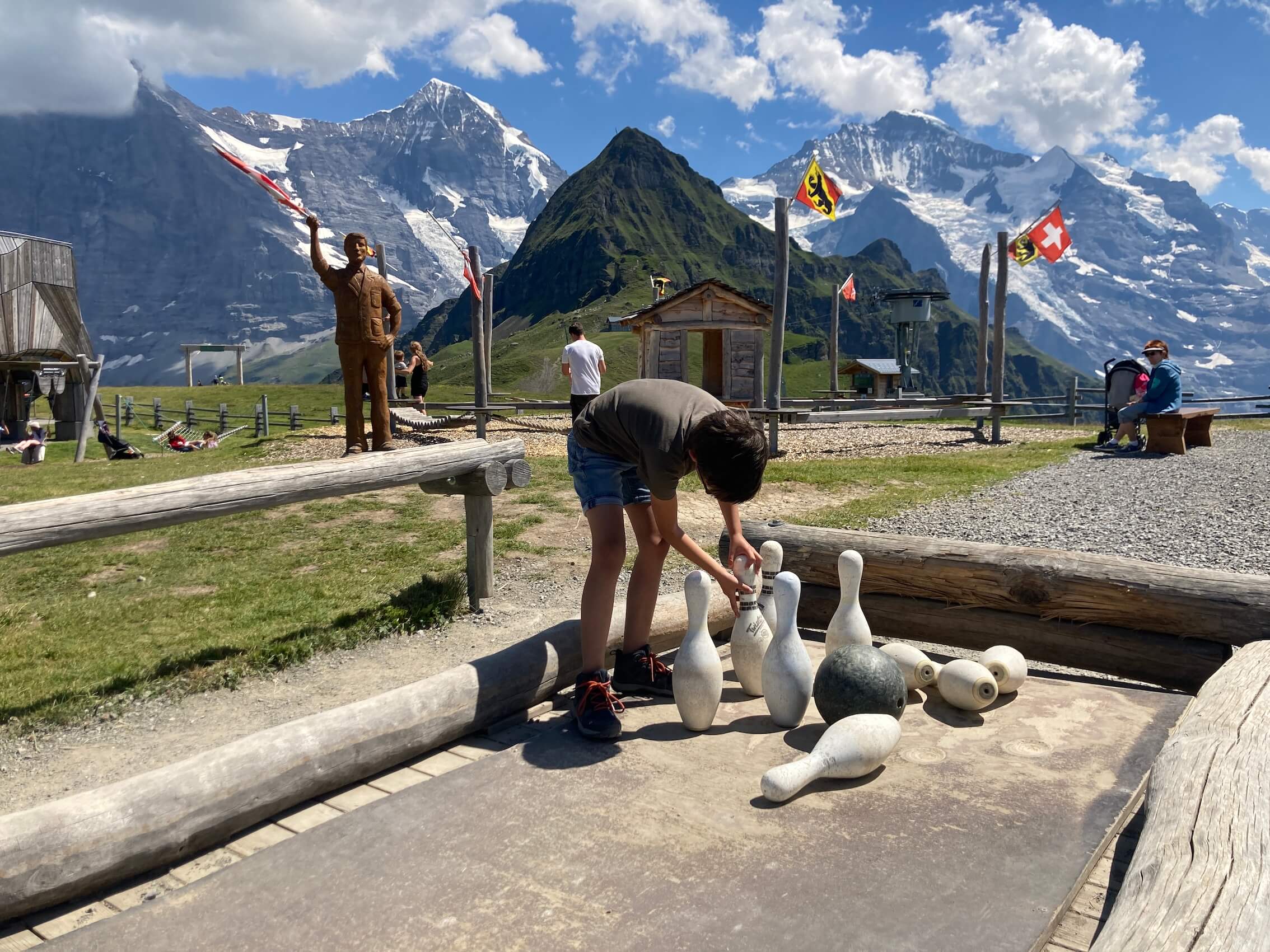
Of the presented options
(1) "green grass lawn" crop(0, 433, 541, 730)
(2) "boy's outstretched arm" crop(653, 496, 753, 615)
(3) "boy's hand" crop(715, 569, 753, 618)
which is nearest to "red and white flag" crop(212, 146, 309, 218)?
(1) "green grass lawn" crop(0, 433, 541, 730)

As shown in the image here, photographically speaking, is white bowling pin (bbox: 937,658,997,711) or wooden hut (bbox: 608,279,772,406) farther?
wooden hut (bbox: 608,279,772,406)

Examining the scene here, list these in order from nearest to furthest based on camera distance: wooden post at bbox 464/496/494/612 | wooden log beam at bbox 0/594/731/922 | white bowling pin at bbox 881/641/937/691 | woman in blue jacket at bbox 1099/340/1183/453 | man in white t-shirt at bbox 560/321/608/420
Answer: wooden log beam at bbox 0/594/731/922, white bowling pin at bbox 881/641/937/691, wooden post at bbox 464/496/494/612, man in white t-shirt at bbox 560/321/608/420, woman in blue jacket at bbox 1099/340/1183/453

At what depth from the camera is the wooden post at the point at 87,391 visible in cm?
2119

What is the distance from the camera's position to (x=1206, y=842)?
228cm

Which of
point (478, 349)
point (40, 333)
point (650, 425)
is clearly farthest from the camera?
point (40, 333)

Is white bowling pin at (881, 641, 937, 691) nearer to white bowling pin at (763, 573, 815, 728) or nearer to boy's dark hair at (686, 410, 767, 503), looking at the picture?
white bowling pin at (763, 573, 815, 728)

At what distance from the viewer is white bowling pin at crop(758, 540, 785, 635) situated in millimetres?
4277

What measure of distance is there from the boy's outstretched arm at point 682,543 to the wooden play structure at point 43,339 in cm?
2234

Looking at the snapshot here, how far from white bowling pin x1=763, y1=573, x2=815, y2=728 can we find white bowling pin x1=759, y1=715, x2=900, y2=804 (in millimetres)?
405

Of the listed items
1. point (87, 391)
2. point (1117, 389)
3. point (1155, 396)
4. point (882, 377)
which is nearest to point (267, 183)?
point (1155, 396)

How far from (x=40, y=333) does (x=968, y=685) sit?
2642 cm

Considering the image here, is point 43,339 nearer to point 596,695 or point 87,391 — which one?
point 87,391

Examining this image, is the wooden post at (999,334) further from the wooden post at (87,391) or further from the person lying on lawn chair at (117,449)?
the wooden post at (87,391)

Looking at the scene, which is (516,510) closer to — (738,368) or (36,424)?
(738,368)
